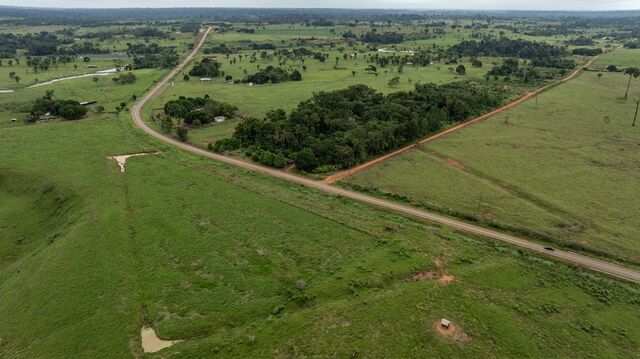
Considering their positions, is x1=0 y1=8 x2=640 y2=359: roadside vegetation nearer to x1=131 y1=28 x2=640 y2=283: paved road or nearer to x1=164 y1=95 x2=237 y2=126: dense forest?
x1=164 y1=95 x2=237 y2=126: dense forest

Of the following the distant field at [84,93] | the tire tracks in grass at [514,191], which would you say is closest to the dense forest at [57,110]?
the distant field at [84,93]

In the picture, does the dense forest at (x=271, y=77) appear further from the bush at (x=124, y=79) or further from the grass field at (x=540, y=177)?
Answer: the grass field at (x=540, y=177)

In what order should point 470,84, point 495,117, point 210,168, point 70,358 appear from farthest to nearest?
point 470,84 → point 495,117 → point 210,168 → point 70,358

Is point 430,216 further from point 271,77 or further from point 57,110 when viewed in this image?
point 271,77

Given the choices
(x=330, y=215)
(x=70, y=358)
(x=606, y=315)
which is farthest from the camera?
(x=330, y=215)

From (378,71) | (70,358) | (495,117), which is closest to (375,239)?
(70,358)

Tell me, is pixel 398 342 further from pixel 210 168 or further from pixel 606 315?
pixel 210 168
